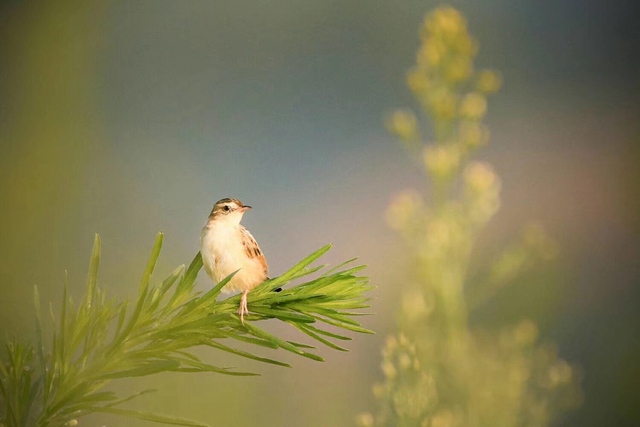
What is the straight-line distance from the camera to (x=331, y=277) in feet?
0.94

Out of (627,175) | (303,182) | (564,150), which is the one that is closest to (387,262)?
(303,182)

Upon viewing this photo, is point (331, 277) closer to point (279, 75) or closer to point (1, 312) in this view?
point (1, 312)

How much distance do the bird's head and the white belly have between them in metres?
0.06

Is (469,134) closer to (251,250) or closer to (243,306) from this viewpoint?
(251,250)

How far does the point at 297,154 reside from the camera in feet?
4.03

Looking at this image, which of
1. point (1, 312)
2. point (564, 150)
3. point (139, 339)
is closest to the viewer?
point (139, 339)

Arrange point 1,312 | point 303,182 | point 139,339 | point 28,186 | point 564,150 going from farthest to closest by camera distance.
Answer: point 564,150 < point 303,182 < point 28,186 < point 1,312 < point 139,339

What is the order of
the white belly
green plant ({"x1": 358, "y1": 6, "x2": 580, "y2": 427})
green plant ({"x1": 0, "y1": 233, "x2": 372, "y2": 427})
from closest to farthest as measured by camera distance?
1. green plant ({"x1": 0, "y1": 233, "x2": 372, "y2": 427})
2. the white belly
3. green plant ({"x1": 358, "y1": 6, "x2": 580, "y2": 427})

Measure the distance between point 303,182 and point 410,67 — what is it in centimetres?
34

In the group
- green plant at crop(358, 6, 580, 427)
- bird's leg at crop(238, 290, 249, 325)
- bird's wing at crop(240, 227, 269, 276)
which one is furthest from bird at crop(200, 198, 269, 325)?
green plant at crop(358, 6, 580, 427)

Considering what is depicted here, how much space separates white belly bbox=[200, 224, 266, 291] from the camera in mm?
580

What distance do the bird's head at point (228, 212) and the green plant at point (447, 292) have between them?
14.2 inches

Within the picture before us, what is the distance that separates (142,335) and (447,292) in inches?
33.4

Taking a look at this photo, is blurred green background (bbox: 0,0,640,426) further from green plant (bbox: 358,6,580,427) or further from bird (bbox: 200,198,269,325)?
bird (bbox: 200,198,269,325)
